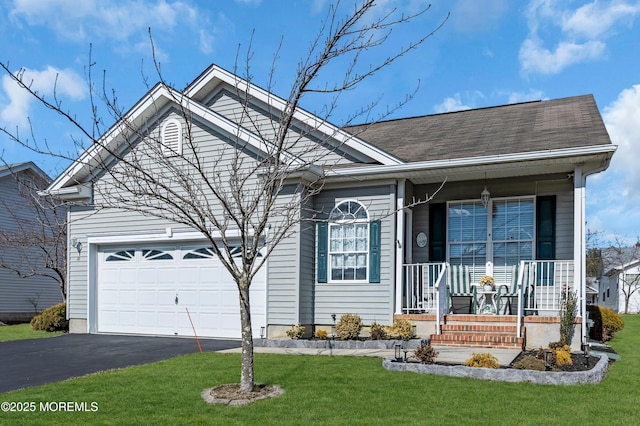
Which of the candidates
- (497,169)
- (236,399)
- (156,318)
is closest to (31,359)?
(156,318)

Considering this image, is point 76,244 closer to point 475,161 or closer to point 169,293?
point 169,293

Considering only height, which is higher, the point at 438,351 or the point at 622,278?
the point at 438,351

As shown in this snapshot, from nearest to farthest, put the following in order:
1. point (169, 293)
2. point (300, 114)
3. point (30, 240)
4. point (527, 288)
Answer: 1. point (527, 288)
2. point (300, 114)
3. point (169, 293)
4. point (30, 240)

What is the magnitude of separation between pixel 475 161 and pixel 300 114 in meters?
4.01

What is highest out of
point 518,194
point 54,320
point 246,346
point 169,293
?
point 518,194

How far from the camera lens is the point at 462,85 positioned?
1124cm

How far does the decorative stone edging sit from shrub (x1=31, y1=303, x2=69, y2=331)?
32.9 ft

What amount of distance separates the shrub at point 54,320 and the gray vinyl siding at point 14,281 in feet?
22.0

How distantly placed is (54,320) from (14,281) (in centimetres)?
765

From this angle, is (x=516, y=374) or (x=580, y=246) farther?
(x=580, y=246)

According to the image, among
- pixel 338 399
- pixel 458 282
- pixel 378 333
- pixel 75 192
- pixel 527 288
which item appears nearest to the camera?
pixel 338 399

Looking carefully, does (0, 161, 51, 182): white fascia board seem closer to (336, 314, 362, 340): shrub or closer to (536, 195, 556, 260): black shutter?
(336, 314, 362, 340): shrub

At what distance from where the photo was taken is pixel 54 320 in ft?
45.1

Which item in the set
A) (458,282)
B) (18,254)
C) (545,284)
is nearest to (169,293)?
(458,282)
